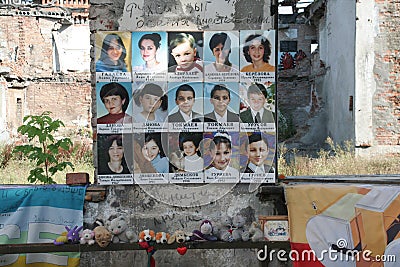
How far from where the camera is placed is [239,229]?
4.46 meters

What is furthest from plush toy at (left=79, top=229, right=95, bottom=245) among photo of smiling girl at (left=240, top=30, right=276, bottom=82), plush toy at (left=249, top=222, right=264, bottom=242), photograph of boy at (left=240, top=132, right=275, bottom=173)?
photo of smiling girl at (left=240, top=30, right=276, bottom=82)

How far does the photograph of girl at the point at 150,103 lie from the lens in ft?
14.9

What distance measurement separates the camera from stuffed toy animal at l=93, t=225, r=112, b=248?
13.6ft

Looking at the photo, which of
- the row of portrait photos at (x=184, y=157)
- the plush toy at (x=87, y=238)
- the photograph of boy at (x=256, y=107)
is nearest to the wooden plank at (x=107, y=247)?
the plush toy at (x=87, y=238)

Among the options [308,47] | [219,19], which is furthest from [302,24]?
[219,19]

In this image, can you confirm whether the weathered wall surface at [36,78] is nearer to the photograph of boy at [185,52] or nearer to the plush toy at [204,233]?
the photograph of boy at [185,52]

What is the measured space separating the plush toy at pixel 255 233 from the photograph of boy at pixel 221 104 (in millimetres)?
908

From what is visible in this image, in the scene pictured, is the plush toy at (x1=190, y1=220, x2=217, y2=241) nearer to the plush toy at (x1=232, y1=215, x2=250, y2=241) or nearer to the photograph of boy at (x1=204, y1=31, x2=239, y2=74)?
the plush toy at (x1=232, y1=215, x2=250, y2=241)

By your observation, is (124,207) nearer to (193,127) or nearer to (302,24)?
(193,127)

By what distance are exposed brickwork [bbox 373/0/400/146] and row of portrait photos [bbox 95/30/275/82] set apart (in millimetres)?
7156

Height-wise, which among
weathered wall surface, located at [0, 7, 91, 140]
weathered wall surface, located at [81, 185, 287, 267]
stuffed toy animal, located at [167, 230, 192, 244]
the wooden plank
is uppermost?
weathered wall surface, located at [0, 7, 91, 140]

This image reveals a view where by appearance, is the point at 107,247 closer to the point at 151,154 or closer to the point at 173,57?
the point at 151,154

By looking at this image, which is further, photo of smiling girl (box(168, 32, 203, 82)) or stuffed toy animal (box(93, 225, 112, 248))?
photo of smiling girl (box(168, 32, 203, 82))

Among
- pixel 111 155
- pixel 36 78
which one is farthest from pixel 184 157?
pixel 36 78
